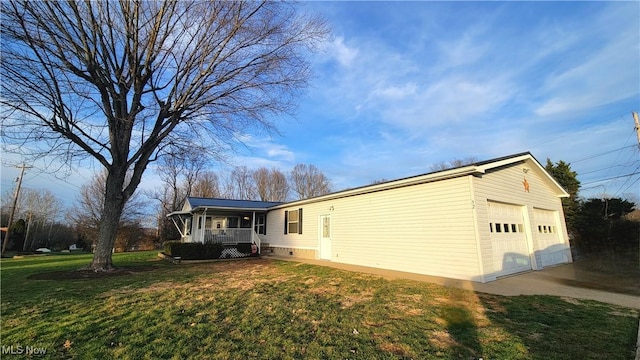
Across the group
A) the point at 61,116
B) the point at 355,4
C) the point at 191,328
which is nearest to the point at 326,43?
the point at 355,4

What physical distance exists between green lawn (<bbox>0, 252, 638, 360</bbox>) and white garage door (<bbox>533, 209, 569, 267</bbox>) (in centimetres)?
635

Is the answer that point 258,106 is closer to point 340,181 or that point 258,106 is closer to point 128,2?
point 128,2

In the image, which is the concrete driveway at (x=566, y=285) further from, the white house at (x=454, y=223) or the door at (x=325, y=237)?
the door at (x=325, y=237)

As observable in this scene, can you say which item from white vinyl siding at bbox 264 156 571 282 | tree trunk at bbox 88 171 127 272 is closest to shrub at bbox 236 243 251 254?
white vinyl siding at bbox 264 156 571 282

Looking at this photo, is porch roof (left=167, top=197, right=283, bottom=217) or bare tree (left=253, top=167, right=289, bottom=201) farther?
bare tree (left=253, top=167, right=289, bottom=201)

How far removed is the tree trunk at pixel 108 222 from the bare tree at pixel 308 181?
28528 millimetres

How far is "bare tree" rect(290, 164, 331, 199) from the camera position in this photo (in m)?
38.3

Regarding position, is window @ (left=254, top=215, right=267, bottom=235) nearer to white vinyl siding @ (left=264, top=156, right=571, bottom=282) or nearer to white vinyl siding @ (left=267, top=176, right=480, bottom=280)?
white vinyl siding @ (left=264, top=156, right=571, bottom=282)

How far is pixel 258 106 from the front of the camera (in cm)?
1087

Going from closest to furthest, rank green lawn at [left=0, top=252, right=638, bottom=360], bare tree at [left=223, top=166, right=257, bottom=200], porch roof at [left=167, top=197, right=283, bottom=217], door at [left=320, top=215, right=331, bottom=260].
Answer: green lawn at [left=0, top=252, right=638, bottom=360] < door at [left=320, top=215, right=331, bottom=260] < porch roof at [left=167, top=197, right=283, bottom=217] < bare tree at [left=223, top=166, right=257, bottom=200]

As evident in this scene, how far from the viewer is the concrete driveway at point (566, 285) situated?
6.17 metres

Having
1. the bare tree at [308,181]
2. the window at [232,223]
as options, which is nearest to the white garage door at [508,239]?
the window at [232,223]

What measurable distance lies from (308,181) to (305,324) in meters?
34.5

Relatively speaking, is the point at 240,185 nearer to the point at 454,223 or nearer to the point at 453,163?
the point at 453,163
